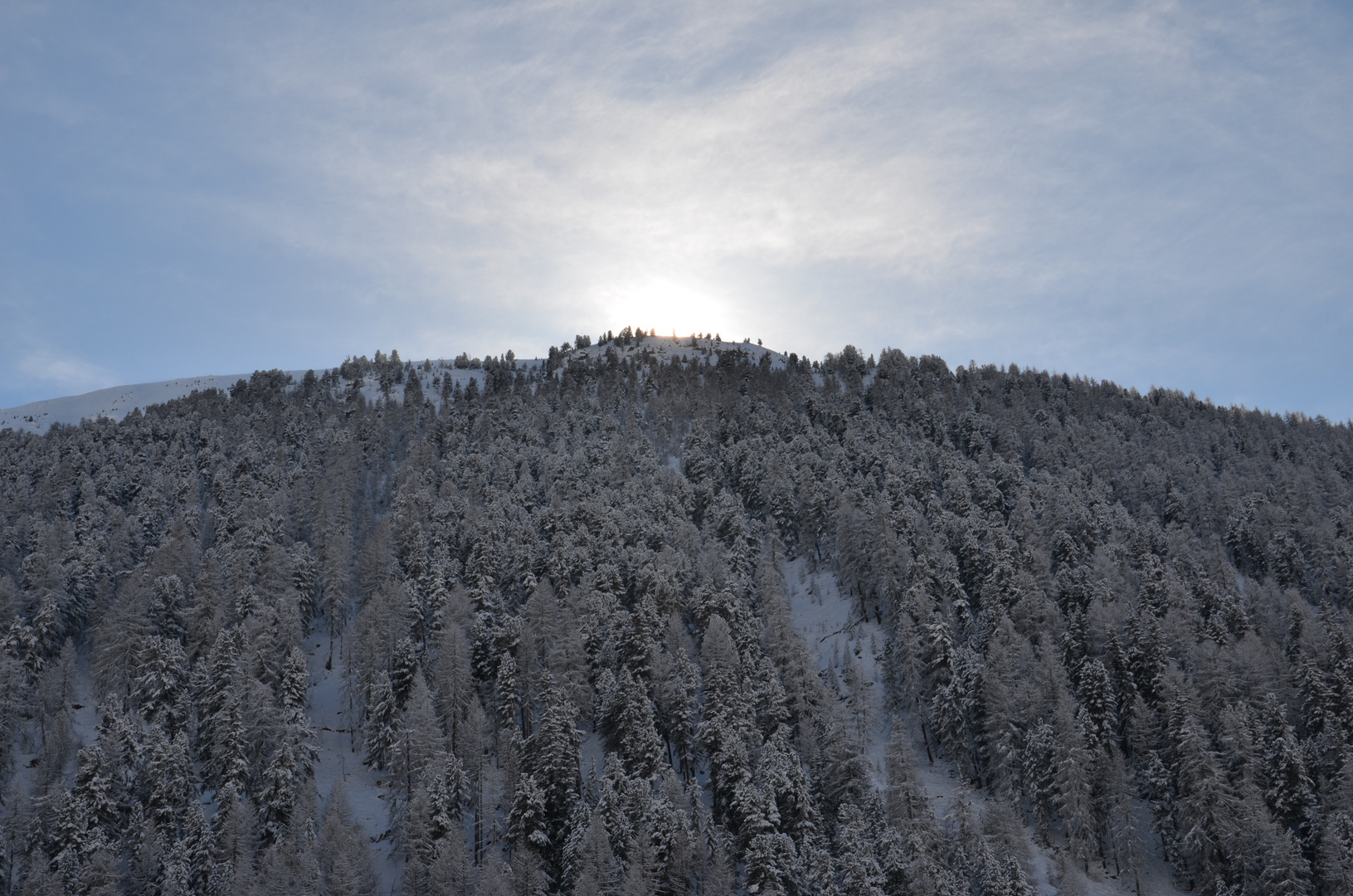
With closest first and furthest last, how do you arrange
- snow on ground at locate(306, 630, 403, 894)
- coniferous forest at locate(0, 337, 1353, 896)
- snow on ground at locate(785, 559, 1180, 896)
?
coniferous forest at locate(0, 337, 1353, 896) < snow on ground at locate(785, 559, 1180, 896) < snow on ground at locate(306, 630, 403, 894)

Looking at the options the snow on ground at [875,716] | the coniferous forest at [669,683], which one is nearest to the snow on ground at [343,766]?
the coniferous forest at [669,683]

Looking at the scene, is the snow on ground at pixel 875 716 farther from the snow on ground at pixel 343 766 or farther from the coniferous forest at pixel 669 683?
the snow on ground at pixel 343 766

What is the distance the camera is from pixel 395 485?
130250 millimetres

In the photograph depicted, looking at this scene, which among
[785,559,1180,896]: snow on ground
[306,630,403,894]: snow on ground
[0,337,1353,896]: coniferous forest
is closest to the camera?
[0,337,1353,896]: coniferous forest

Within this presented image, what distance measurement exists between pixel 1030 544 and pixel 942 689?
3298 cm

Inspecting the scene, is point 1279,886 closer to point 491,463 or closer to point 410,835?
point 410,835

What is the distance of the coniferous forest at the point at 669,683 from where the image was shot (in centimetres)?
5609

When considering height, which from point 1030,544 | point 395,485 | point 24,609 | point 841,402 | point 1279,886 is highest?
point 841,402

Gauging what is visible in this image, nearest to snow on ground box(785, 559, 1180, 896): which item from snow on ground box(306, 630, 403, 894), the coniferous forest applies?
the coniferous forest

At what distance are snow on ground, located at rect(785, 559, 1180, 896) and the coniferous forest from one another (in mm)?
473

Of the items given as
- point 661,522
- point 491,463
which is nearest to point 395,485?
point 491,463

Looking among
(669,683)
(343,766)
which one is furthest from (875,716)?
(343,766)

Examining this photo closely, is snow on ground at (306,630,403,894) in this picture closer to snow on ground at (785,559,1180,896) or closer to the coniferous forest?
the coniferous forest

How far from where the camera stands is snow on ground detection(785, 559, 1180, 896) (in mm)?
62031
